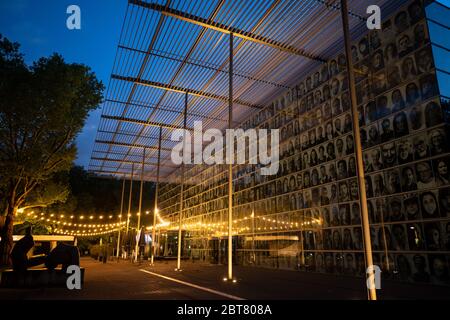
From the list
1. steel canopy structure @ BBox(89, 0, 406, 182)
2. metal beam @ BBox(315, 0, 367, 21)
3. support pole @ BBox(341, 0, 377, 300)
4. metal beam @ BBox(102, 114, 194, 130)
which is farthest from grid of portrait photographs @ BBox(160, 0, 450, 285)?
metal beam @ BBox(102, 114, 194, 130)

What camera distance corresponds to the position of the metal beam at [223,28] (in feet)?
43.2

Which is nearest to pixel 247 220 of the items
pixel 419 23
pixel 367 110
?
pixel 367 110

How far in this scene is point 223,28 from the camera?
14.0 m

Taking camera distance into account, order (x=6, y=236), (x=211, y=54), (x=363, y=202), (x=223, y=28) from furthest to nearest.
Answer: (x=6, y=236) < (x=211, y=54) < (x=223, y=28) < (x=363, y=202)

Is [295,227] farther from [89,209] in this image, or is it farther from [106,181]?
[106,181]

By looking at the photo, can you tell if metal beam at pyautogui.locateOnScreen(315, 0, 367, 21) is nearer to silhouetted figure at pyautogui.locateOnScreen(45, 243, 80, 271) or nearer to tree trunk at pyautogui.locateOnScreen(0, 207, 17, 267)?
silhouetted figure at pyautogui.locateOnScreen(45, 243, 80, 271)

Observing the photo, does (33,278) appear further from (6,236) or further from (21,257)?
(6,236)

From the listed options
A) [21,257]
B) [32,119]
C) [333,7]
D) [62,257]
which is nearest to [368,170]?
[333,7]

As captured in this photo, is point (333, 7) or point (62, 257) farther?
point (333, 7)

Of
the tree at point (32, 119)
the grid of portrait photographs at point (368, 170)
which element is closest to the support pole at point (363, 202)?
the grid of portrait photographs at point (368, 170)

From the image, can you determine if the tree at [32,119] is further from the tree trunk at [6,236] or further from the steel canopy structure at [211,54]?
the steel canopy structure at [211,54]

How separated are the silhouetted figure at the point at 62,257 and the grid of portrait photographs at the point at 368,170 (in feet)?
34.2

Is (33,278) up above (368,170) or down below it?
below

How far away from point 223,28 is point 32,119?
10977mm
